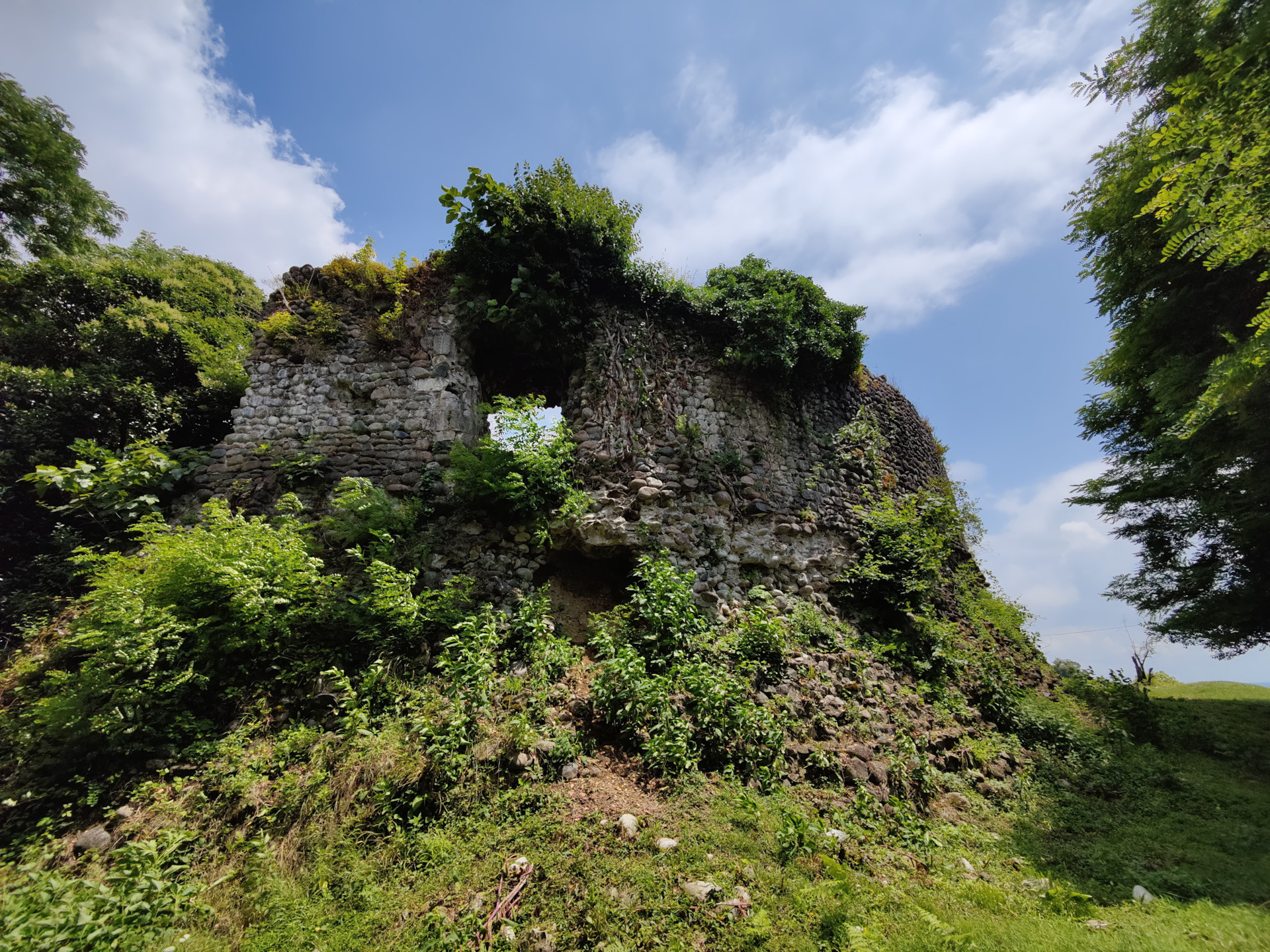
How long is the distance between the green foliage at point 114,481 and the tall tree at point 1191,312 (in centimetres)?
1029

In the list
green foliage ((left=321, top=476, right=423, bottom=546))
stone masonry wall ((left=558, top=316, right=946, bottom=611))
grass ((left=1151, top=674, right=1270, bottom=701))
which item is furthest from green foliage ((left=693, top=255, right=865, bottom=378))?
grass ((left=1151, top=674, right=1270, bottom=701))

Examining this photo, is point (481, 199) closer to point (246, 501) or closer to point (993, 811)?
point (246, 501)

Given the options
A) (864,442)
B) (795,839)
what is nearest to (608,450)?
(795,839)

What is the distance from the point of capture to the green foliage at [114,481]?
542cm

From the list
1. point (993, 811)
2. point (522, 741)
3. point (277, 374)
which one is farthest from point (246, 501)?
point (993, 811)

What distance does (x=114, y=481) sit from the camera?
5.66 metres

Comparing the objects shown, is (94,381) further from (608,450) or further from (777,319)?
(777,319)

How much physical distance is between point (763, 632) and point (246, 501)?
6.75 metres

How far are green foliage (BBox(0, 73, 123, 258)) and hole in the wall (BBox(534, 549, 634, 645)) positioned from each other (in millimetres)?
10068

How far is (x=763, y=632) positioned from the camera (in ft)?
18.6

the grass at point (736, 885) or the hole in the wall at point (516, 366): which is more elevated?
the hole in the wall at point (516, 366)

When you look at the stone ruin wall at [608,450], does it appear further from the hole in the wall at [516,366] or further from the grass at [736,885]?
the grass at [736,885]

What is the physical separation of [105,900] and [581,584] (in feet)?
13.9

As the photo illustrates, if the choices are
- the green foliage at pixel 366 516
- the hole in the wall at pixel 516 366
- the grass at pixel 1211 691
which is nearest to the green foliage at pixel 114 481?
the green foliage at pixel 366 516
